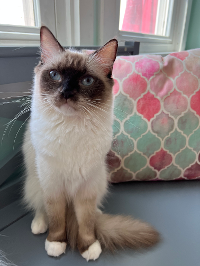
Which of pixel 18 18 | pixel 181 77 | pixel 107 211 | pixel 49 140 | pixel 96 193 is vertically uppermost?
pixel 18 18

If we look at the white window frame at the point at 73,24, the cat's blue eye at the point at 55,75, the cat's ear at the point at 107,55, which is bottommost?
the cat's blue eye at the point at 55,75

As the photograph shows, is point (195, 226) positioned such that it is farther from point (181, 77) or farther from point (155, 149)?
point (181, 77)

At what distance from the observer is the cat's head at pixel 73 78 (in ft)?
1.87

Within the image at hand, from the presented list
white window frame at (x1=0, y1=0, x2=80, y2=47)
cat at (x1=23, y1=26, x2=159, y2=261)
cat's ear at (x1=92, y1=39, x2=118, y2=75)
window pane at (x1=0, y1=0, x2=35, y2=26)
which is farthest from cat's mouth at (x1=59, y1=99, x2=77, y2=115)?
window pane at (x1=0, y1=0, x2=35, y2=26)

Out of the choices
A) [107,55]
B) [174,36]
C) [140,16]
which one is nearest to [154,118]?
[107,55]

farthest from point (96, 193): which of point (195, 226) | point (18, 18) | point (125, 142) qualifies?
point (18, 18)

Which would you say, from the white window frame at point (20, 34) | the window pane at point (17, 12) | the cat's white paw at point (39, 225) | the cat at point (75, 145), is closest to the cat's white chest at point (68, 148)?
the cat at point (75, 145)

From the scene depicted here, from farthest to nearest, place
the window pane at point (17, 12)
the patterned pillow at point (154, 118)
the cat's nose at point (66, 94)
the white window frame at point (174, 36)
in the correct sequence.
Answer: the white window frame at point (174, 36) → the window pane at point (17, 12) → the patterned pillow at point (154, 118) → the cat's nose at point (66, 94)

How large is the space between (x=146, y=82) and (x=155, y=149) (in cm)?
32

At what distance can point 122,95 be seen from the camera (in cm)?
94

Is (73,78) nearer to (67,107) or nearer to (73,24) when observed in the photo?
(67,107)

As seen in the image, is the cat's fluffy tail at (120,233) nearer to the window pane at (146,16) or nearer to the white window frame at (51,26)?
the white window frame at (51,26)

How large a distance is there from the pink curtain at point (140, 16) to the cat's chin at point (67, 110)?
1.38m

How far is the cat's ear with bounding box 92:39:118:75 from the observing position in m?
0.62
